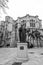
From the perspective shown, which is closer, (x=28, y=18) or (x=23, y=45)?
(x=23, y=45)

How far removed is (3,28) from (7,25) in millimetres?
1636

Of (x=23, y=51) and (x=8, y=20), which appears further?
(x=8, y=20)

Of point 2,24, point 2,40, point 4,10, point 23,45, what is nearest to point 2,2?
point 4,10

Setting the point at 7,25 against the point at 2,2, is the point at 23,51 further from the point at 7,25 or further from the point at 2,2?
the point at 7,25

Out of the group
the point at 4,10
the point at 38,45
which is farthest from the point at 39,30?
the point at 4,10

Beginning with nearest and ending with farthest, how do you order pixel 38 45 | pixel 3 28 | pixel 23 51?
1. pixel 23 51
2. pixel 38 45
3. pixel 3 28

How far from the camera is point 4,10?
826 cm

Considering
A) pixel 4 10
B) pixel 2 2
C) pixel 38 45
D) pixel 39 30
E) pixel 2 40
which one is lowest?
pixel 38 45

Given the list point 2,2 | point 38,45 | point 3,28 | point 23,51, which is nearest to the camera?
point 23,51

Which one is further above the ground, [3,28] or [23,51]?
[3,28]

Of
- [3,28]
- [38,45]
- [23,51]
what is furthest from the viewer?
[3,28]

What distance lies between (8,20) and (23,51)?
57.9 feet

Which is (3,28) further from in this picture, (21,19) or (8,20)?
(21,19)

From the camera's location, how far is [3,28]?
2209cm
